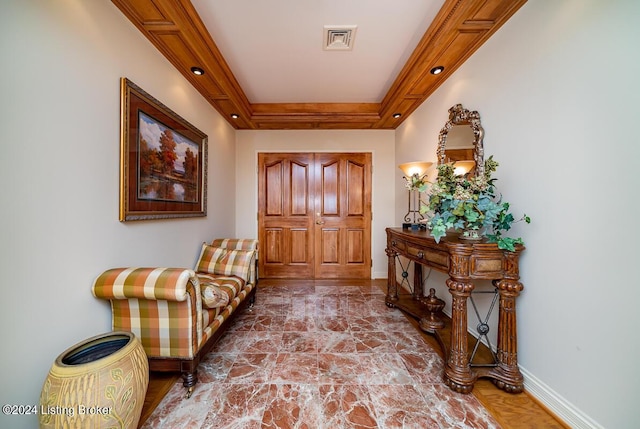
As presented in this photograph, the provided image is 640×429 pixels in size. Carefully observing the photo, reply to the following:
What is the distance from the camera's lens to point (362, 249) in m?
4.14

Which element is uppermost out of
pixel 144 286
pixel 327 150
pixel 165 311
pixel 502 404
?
pixel 327 150

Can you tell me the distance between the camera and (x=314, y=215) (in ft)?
13.4

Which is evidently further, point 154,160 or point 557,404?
point 154,160

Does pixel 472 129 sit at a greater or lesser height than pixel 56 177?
greater

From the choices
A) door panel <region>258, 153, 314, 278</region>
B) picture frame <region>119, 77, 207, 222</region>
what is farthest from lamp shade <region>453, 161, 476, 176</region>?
picture frame <region>119, 77, 207, 222</region>

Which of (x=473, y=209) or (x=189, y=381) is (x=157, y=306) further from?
(x=473, y=209)

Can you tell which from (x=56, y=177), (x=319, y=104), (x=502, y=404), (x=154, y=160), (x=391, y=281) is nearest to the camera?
(x=56, y=177)

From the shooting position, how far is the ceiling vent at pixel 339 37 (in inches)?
79.4

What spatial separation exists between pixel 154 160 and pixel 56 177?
0.76 meters

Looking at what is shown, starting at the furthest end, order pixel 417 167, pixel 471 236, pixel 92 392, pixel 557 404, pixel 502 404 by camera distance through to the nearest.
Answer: pixel 417 167, pixel 471 236, pixel 502 404, pixel 557 404, pixel 92 392

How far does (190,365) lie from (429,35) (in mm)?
3061

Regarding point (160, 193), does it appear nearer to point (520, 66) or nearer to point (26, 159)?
point (26, 159)

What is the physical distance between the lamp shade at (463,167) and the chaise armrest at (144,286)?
7.32ft

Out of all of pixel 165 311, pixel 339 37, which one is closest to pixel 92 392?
pixel 165 311
